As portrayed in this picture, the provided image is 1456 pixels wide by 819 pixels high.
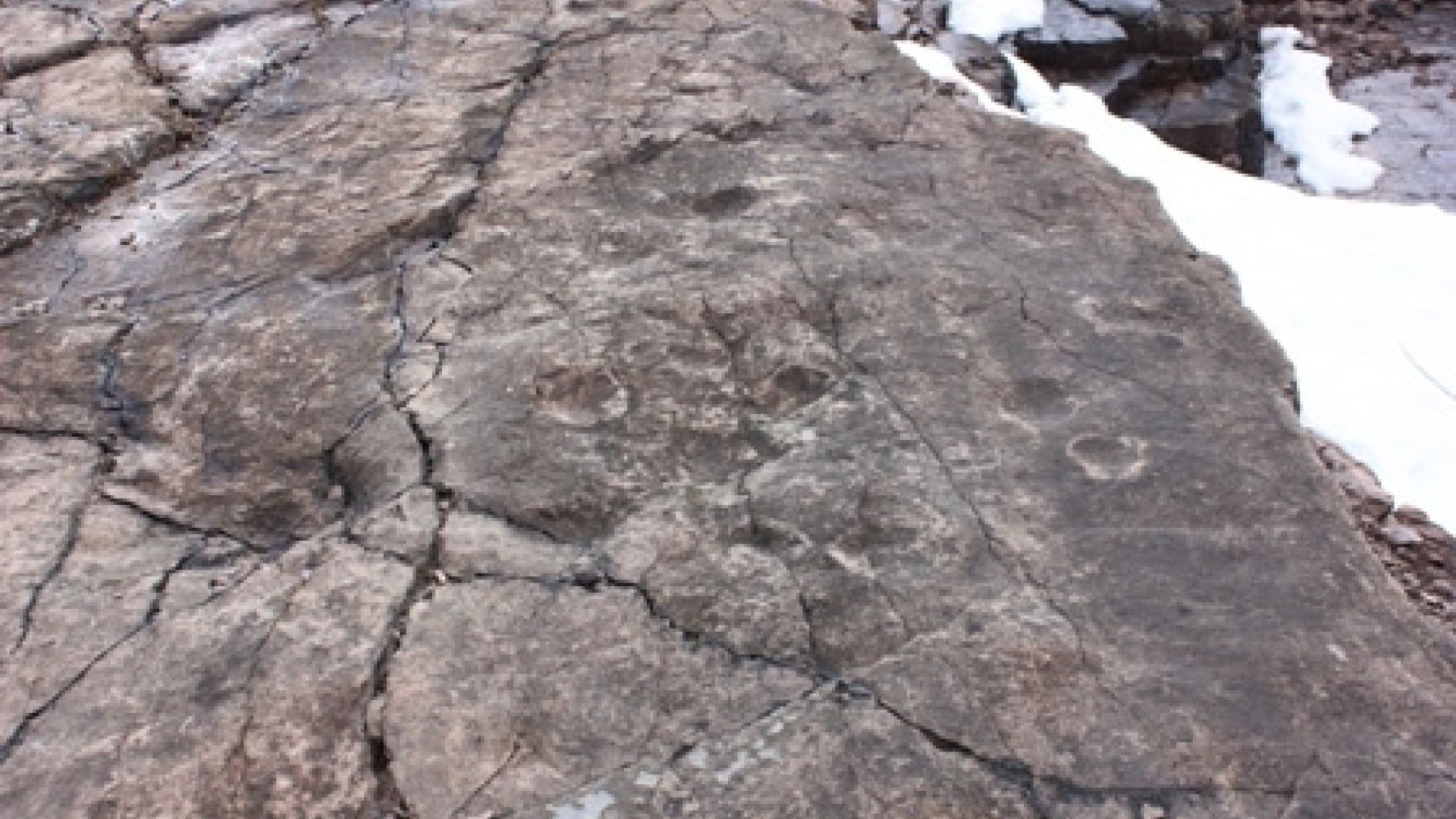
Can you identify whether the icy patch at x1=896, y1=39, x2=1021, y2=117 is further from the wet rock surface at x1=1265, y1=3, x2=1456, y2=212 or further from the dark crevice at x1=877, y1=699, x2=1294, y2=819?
the dark crevice at x1=877, y1=699, x2=1294, y2=819

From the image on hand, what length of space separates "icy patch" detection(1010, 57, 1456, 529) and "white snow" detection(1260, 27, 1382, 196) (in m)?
1.54

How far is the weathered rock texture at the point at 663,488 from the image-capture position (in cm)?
197

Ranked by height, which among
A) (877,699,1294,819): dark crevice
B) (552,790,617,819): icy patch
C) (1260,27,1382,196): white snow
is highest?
(877,699,1294,819): dark crevice

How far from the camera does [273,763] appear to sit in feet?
6.50

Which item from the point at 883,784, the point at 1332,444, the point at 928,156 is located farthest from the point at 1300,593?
the point at 928,156

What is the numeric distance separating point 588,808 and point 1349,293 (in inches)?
130

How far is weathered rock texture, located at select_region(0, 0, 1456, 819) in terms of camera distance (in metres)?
1.97

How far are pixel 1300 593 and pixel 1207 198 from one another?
9.50 feet

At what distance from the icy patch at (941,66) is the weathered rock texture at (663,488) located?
4.07 ft

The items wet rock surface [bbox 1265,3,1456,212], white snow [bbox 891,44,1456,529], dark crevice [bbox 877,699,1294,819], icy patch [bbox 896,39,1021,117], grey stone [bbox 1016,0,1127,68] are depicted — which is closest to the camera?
dark crevice [bbox 877,699,1294,819]

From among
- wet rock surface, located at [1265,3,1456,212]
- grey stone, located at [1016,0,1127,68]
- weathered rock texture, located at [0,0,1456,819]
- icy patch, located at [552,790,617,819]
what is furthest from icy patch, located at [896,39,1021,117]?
icy patch, located at [552,790,617,819]

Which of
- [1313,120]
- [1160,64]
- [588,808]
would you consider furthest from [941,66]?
[588,808]

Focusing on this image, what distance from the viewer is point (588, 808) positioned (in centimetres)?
189

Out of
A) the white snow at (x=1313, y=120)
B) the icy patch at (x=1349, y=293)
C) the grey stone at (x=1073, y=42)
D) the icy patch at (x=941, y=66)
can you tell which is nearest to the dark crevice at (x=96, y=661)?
the icy patch at (x=1349, y=293)
